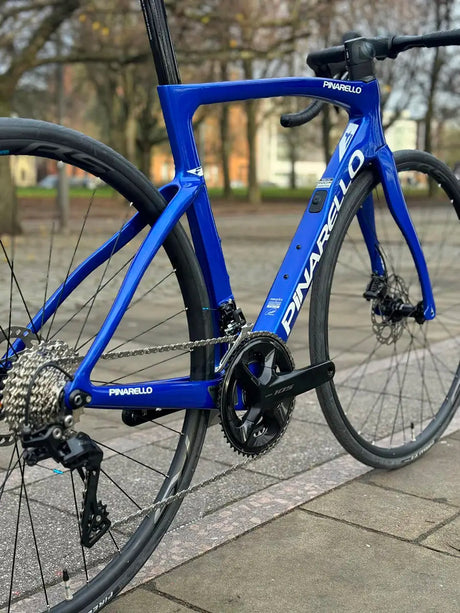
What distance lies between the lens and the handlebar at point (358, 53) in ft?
9.42

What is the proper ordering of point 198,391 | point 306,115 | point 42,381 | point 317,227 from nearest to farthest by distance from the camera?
point 42,381
point 198,391
point 317,227
point 306,115

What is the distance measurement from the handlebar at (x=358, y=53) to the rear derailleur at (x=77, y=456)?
4.62 feet

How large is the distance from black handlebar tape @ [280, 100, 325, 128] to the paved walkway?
1.25 metres

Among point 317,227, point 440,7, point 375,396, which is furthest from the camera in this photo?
point 440,7

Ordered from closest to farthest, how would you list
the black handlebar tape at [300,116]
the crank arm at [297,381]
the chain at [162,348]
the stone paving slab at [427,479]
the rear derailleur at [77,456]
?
1. the rear derailleur at [77,456]
2. the chain at [162,348]
3. the crank arm at [297,381]
4. the black handlebar tape at [300,116]
5. the stone paving slab at [427,479]

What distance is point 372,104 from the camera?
3.03 metres

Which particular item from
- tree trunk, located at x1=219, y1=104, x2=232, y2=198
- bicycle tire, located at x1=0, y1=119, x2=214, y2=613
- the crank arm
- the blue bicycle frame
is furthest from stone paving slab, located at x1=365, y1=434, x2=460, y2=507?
tree trunk, located at x1=219, y1=104, x2=232, y2=198

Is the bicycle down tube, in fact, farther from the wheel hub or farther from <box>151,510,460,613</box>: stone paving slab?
<box>151,510,460,613</box>: stone paving slab

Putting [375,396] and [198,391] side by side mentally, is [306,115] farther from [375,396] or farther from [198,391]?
[375,396]

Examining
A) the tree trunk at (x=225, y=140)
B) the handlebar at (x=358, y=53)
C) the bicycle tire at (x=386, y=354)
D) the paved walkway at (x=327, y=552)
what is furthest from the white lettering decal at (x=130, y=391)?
the tree trunk at (x=225, y=140)

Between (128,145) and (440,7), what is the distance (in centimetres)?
1209

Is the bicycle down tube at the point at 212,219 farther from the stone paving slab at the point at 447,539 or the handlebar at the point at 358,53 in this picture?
the stone paving slab at the point at 447,539

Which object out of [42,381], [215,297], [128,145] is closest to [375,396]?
[215,297]

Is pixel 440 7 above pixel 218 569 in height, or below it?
above
